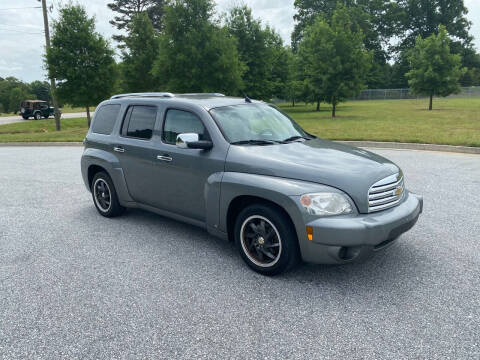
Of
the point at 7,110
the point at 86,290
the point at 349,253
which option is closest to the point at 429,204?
the point at 349,253

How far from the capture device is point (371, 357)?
102 inches

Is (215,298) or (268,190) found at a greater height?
(268,190)

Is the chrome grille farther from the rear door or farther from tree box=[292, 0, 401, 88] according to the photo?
tree box=[292, 0, 401, 88]

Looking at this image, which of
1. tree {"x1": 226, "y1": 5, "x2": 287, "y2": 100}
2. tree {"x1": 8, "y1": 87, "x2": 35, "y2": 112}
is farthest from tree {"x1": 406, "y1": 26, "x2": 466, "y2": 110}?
tree {"x1": 8, "y1": 87, "x2": 35, "y2": 112}

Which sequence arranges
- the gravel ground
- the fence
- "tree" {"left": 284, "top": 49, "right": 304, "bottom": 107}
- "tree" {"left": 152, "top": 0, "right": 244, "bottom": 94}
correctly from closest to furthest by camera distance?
1. the gravel ground
2. "tree" {"left": 152, "top": 0, "right": 244, "bottom": 94}
3. "tree" {"left": 284, "top": 49, "right": 304, "bottom": 107}
4. the fence

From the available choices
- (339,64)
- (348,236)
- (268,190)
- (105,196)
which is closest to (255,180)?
(268,190)

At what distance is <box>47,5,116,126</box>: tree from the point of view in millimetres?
22188

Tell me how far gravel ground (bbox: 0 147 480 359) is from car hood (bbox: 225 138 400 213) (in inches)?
36.2

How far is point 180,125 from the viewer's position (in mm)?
4645

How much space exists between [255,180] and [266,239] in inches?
23.1

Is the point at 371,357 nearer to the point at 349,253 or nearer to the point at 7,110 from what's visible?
the point at 349,253

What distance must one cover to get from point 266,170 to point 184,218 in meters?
1.43

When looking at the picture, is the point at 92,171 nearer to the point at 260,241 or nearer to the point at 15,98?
the point at 260,241

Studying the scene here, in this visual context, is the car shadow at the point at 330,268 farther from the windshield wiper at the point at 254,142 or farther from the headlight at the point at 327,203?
the windshield wiper at the point at 254,142
